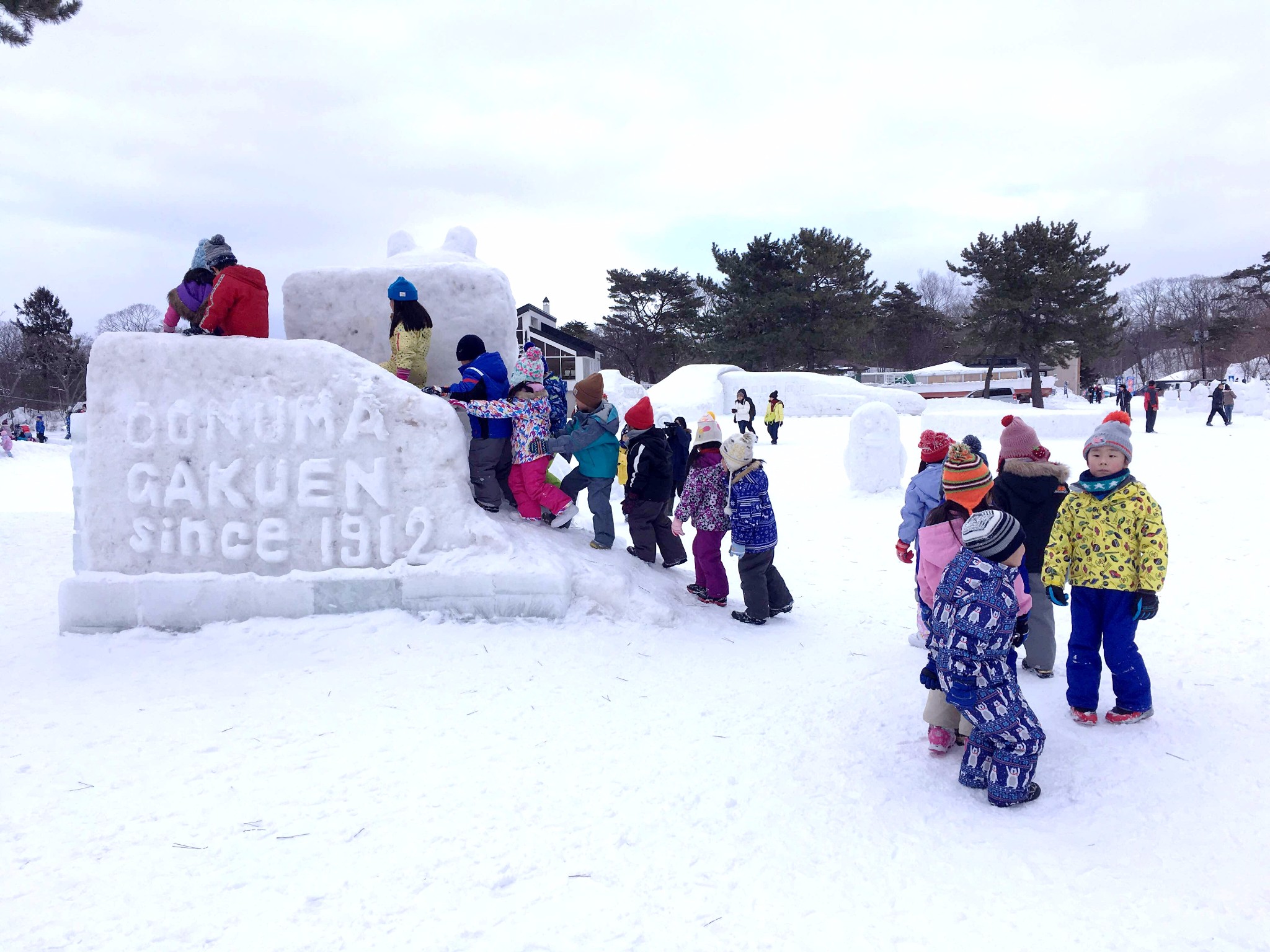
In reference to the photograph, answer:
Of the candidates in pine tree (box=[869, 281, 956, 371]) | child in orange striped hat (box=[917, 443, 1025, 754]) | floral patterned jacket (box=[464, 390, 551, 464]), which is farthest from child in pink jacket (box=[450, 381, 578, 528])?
pine tree (box=[869, 281, 956, 371])

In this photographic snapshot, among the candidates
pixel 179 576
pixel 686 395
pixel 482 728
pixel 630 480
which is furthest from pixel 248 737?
pixel 686 395

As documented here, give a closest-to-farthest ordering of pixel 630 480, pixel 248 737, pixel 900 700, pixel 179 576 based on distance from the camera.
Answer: pixel 248 737 → pixel 900 700 → pixel 179 576 → pixel 630 480

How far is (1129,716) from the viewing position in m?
3.56

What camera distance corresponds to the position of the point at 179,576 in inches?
181

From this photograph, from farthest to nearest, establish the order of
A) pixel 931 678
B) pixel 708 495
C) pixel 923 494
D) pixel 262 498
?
pixel 708 495
pixel 923 494
pixel 262 498
pixel 931 678

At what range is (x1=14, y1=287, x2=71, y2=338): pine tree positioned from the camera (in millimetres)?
38844

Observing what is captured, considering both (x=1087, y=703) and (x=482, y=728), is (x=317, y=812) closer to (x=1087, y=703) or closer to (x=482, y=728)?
(x=482, y=728)

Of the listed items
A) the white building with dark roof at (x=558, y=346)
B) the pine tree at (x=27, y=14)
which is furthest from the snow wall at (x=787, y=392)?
the pine tree at (x=27, y=14)

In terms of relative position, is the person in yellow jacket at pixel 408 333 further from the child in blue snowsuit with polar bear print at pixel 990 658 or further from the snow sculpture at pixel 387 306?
the child in blue snowsuit with polar bear print at pixel 990 658

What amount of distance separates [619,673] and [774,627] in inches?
59.5

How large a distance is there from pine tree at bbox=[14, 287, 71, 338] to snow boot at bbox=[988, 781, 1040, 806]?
47.3 meters

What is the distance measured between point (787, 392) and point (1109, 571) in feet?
78.6

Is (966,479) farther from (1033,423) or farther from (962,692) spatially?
(1033,423)

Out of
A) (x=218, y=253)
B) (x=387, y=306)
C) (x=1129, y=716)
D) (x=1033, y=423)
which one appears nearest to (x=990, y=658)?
(x=1129, y=716)
